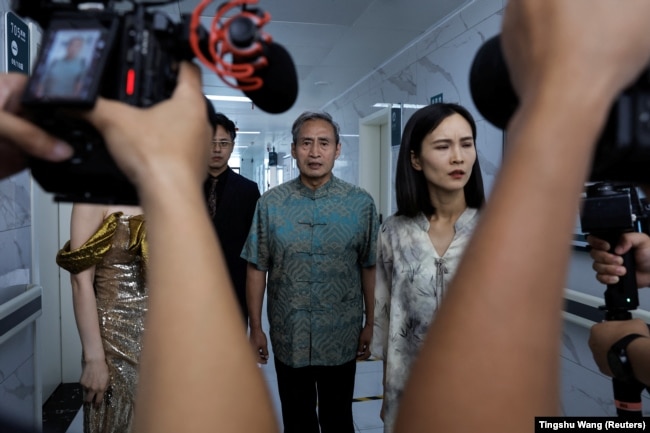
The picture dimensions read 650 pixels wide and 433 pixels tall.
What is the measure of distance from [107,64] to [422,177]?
1.57 metres

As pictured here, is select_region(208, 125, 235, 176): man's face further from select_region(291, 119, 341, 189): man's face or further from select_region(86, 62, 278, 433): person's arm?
select_region(86, 62, 278, 433): person's arm

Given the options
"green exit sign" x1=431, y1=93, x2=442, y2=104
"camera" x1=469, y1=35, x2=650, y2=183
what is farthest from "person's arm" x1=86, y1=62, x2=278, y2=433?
"green exit sign" x1=431, y1=93, x2=442, y2=104

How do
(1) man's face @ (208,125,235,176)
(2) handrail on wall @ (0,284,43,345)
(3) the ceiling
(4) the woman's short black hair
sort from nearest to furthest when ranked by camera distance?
(4) the woman's short black hair, (2) handrail on wall @ (0,284,43,345), (1) man's face @ (208,125,235,176), (3) the ceiling

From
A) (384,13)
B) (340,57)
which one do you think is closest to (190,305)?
(384,13)

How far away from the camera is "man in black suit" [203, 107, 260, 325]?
2.66 metres

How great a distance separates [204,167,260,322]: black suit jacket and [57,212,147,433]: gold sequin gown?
3.07 feet

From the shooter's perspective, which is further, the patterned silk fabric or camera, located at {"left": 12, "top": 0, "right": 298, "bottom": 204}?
the patterned silk fabric

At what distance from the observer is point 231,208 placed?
8.86ft

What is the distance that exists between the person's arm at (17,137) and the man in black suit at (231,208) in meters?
2.10

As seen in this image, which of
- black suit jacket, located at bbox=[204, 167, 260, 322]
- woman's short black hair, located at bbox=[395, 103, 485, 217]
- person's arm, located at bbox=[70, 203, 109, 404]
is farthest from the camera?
black suit jacket, located at bbox=[204, 167, 260, 322]

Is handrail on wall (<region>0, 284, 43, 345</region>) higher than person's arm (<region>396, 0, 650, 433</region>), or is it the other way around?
person's arm (<region>396, 0, 650, 433</region>)

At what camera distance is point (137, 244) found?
1.64 meters

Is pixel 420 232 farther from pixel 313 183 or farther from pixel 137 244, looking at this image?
pixel 137 244

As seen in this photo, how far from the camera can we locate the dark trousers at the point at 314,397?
7.23 feet
